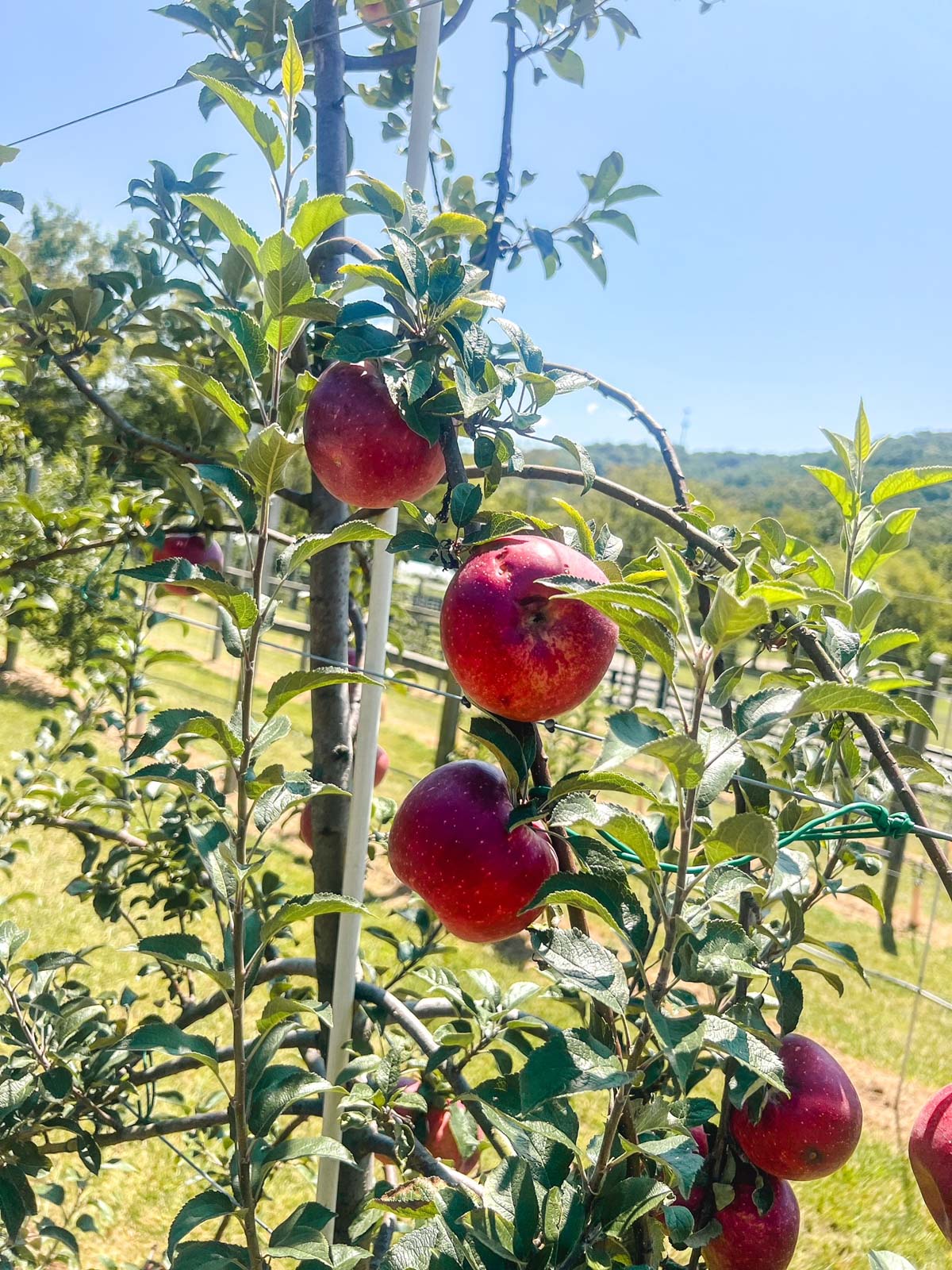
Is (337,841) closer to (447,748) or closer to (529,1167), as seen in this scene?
(529,1167)

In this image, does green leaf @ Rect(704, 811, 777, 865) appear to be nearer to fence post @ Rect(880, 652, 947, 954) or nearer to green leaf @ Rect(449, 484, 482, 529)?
green leaf @ Rect(449, 484, 482, 529)

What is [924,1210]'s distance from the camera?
165cm

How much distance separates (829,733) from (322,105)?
62cm

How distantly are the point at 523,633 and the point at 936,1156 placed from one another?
1.16 feet

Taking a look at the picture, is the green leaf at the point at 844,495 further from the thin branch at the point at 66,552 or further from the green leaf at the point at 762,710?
the thin branch at the point at 66,552

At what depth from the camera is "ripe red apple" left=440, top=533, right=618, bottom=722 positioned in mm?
410

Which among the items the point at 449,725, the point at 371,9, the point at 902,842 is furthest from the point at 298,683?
the point at 902,842

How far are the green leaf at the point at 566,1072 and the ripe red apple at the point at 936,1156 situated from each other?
232 mm

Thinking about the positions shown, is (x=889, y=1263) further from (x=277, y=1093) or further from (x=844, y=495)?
(x=844, y=495)

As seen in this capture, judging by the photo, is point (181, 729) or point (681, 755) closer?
point (681, 755)

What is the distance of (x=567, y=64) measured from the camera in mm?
941

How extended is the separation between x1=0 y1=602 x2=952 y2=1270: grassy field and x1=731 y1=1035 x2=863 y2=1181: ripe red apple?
0.36 meters

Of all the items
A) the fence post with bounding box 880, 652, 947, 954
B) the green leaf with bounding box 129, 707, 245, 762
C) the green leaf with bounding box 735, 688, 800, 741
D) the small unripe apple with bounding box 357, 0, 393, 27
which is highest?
the small unripe apple with bounding box 357, 0, 393, 27

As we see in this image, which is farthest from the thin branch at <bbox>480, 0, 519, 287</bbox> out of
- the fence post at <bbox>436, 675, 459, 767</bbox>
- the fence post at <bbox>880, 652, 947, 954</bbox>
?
the fence post at <bbox>436, 675, 459, 767</bbox>
